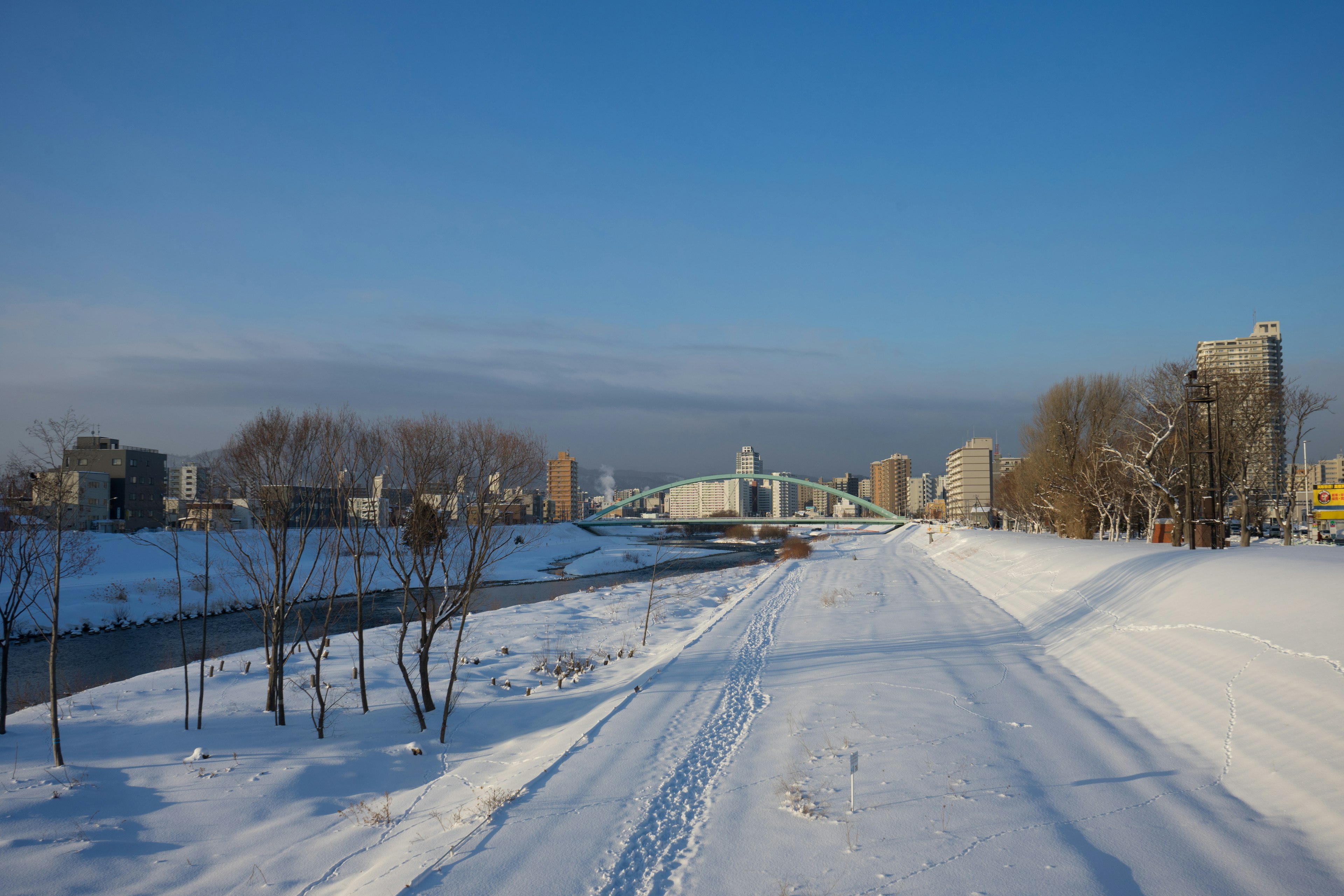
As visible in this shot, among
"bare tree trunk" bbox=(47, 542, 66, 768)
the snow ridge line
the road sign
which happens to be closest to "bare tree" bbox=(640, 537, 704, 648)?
the snow ridge line

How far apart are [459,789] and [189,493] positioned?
155 metres

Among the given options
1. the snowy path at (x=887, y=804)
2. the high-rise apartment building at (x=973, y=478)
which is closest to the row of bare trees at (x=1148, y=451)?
the snowy path at (x=887, y=804)

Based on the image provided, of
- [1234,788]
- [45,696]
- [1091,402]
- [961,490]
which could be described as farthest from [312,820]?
[961,490]

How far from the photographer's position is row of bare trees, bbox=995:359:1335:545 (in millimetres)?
27156

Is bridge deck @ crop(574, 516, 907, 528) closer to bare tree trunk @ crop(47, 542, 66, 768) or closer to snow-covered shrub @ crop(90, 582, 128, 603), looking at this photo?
snow-covered shrub @ crop(90, 582, 128, 603)

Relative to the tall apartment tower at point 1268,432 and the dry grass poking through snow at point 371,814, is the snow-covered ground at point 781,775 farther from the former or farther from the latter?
the tall apartment tower at point 1268,432

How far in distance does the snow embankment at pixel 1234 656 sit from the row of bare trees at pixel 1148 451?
24.9 ft

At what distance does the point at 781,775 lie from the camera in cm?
673

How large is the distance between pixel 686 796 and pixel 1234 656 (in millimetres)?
7179

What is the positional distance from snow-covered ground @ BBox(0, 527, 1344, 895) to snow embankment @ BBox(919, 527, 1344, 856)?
4cm

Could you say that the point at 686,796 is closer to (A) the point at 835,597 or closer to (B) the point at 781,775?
(B) the point at 781,775

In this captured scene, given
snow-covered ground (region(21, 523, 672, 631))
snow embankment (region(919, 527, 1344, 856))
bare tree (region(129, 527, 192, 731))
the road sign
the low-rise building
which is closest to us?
snow embankment (region(919, 527, 1344, 856))

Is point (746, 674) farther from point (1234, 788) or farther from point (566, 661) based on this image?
point (1234, 788)

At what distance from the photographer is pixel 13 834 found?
583 cm
